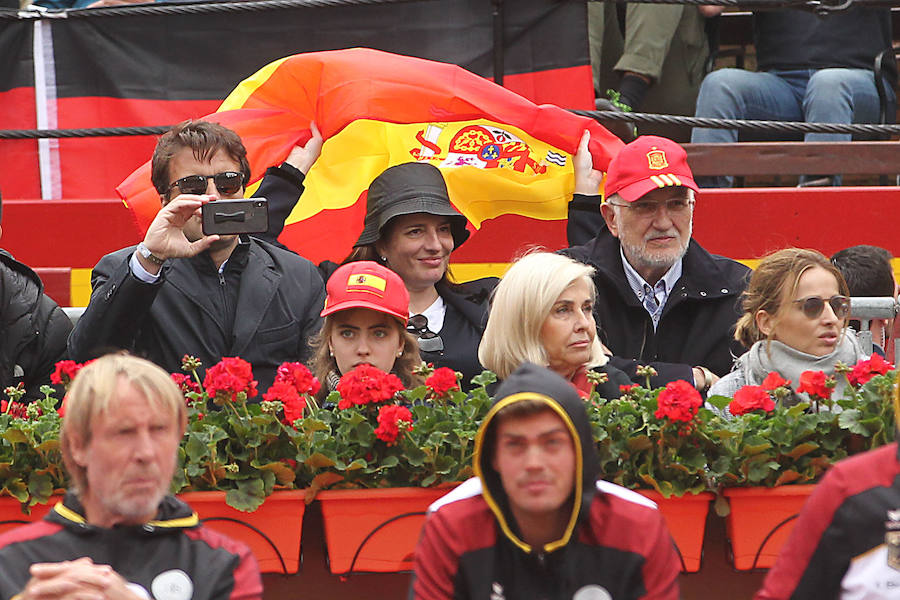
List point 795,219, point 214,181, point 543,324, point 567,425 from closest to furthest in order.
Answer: point 567,425 → point 543,324 → point 214,181 → point 795,219

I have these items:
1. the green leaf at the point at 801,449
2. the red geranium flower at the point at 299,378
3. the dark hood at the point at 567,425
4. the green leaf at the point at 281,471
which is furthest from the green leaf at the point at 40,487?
the green leaf at the point at 801,449

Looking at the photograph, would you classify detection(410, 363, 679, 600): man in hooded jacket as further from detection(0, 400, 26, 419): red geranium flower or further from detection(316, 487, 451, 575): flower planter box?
detection(0, 400, 26, 419): red geranium flower

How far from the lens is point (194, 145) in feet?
15.8

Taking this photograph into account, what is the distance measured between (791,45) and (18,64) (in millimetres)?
3888

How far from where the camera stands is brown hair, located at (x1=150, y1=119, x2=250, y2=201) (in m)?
4.83

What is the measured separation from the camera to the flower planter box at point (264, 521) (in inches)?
151

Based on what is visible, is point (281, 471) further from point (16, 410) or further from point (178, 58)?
point (178, 58)

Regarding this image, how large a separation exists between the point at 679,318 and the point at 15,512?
2.50m

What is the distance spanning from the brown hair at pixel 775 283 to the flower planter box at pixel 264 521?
181 centimetres

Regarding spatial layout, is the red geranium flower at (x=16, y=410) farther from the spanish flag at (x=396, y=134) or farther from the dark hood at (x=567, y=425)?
the spanish flag at (x=396, y=134)

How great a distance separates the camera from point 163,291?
4812mm

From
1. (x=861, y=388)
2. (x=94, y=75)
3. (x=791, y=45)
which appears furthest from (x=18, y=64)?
(x=861, y=388)

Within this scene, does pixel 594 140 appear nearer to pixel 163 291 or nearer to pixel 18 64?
pixel 163 291

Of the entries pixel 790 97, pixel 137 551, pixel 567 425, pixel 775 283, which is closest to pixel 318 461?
pixel 137 551
